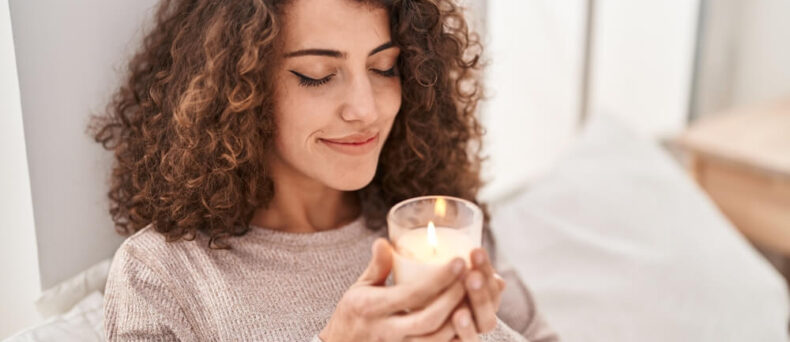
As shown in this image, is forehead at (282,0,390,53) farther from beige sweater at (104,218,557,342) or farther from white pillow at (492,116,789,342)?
white pillow at (492,116,789,342)

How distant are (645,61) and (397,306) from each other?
5.96 ft

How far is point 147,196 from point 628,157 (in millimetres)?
1156

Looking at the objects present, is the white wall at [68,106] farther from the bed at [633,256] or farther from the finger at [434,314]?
the bed at [633,256]

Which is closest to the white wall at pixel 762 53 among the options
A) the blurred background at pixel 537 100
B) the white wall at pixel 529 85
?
the blurred background at pixel 537 100

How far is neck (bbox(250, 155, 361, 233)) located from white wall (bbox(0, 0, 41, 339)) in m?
0.30

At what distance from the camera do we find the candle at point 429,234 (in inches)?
26.9

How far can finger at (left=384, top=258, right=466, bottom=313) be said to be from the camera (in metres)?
0.66

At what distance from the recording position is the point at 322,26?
2.90 ft

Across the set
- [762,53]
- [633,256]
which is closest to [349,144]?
[633,256]

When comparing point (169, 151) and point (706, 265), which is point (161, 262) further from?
point (706, 265)

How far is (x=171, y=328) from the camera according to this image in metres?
0.89

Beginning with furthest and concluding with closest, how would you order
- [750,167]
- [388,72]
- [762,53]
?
[762,53], [750,167], [388,72]

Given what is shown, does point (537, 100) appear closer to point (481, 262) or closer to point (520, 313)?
point (520, 313)

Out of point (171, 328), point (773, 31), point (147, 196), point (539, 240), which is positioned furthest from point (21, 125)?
point (773, 31)
